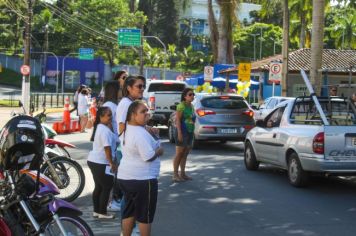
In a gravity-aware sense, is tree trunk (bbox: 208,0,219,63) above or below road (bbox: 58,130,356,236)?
above

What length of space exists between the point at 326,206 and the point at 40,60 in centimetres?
7283

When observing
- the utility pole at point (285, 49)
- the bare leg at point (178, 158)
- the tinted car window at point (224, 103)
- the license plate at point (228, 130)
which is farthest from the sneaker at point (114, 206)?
the utility pole at point (285, 49)

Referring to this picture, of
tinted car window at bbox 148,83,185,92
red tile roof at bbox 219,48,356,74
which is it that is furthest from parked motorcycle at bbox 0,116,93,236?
red tile roof at bbox 219,48,356,74

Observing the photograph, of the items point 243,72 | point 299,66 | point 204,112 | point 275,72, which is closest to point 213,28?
point 299,66

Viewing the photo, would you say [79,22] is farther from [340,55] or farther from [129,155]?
[129,155]

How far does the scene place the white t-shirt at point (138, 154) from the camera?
5.64 metres

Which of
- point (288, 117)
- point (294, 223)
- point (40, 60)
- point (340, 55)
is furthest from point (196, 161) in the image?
point (40, 60)

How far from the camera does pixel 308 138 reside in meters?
9.86

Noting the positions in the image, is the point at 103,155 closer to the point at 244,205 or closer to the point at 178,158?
the point at 244,205

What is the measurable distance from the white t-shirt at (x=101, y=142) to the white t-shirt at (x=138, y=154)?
179cm

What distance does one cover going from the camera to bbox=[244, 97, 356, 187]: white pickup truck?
381 inches

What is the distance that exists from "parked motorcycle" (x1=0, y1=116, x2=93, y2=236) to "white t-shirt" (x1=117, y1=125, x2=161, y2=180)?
67 centimetres

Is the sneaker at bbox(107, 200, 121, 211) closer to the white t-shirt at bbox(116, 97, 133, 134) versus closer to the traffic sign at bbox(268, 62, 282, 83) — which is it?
the white t-shirt at bbox(116, 97, 133, 134)

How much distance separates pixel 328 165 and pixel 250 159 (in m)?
2.97
